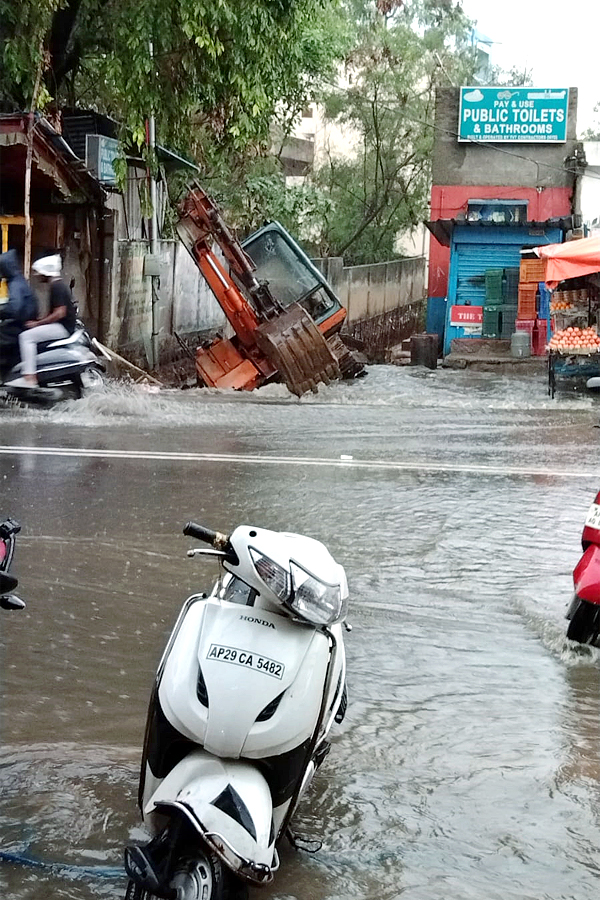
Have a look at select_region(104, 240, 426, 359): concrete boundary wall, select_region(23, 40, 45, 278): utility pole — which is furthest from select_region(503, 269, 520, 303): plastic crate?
select_region(23, 40, 45, 278): utility pole

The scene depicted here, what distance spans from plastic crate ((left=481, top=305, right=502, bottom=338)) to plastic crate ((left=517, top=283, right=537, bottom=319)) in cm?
53

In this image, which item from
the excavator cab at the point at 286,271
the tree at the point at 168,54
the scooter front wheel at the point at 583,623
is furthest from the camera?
the excavator cab at the point at 286,271

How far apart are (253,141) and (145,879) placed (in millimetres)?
18716

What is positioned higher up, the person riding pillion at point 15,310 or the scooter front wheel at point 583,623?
the person riding pillion at point 15,310

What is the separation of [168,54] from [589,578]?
534 inches

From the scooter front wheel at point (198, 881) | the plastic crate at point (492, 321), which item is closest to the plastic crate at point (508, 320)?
the plastic crate at point (492, 321)

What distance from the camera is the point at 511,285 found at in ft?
78.6

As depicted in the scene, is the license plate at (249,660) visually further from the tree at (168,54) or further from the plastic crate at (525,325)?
the plastic crate at (525,325)

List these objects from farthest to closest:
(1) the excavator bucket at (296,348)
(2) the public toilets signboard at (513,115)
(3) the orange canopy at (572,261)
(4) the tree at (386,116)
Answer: (4) the tree at (386,116)
(2) the public toilets signboard at (513,115)
(1) the excavator bucket at (296,348)
(3) the orange canopy at (572,261)

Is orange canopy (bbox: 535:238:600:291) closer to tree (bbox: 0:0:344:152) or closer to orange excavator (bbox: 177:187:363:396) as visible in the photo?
orange excavator (bbox: 177:187:363:396)

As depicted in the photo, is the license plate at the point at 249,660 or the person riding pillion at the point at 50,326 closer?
the license plate at the point at 249,660

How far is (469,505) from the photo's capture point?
8.68 meters

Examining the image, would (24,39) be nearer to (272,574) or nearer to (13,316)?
(13,316)

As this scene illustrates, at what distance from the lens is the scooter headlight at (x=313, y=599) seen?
3.15 meters
